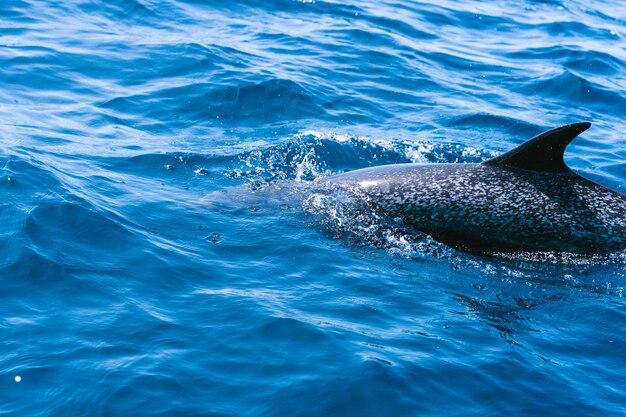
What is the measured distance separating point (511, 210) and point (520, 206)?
0.41ft

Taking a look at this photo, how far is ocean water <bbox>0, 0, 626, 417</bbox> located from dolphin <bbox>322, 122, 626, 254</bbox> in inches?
11.1

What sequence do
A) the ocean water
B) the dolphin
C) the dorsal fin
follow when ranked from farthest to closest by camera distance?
the dolphin → the dorsal fin → the ocean water

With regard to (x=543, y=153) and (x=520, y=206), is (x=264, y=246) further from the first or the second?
(x=543, y=153)

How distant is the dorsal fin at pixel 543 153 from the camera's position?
10000mm

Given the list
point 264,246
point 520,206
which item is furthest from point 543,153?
point 264,246

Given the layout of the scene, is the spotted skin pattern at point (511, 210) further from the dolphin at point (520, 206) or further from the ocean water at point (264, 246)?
the ocean water at point (264, 246)

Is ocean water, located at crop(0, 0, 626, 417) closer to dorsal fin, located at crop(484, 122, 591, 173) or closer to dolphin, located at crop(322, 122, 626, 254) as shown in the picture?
dolphin, located at crop(322, 122, 626, 254)

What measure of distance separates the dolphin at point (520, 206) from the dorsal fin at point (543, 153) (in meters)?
0.01

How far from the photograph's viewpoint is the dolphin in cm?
1017

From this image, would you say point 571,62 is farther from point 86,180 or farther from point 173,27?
point 86,180

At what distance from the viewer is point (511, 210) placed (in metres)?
10.4

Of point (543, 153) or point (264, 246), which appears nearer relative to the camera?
point (264, 246)

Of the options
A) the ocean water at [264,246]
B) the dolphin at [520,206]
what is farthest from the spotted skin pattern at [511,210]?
the ocean water at [264,246]

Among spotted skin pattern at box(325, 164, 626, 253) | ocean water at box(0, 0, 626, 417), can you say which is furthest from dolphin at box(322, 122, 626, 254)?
ocean water at box(0, 0, 626, 417)
